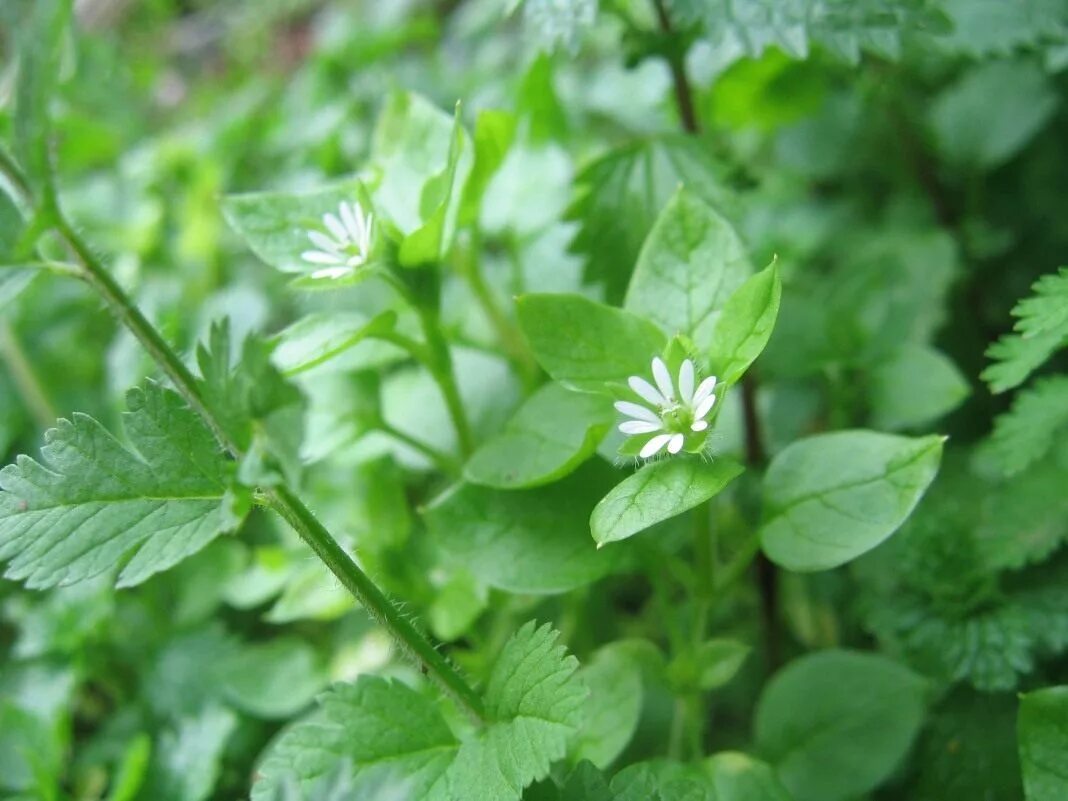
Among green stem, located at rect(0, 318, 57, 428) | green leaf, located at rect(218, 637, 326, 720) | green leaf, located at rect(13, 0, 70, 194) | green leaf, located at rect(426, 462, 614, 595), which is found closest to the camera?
green leaf, located at rect(13, 0, 70, 194)

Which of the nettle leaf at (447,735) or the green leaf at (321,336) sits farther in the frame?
the green leaf at (321,336)

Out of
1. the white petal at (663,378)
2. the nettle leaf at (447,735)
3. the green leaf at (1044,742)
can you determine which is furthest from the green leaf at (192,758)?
the green leaf at (1044,742)

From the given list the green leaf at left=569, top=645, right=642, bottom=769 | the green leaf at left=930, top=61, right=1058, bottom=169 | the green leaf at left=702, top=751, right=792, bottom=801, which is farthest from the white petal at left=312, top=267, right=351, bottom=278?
the green leaf at left=930, top=61, right=1058, bottom=169

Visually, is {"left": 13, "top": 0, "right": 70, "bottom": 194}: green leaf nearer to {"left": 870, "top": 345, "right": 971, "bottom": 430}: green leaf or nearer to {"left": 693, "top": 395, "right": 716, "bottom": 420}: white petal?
{"left": 693, "top": 395, "right": 716, "bottom": 420}: white petal

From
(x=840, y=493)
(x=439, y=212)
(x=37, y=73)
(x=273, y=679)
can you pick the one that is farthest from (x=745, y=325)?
(x=273, y=679)

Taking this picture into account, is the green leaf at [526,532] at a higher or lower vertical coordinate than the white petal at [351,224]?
lower

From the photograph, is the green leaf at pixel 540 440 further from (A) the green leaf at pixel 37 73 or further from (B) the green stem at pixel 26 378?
(B) the green stem at pixel 26 378
